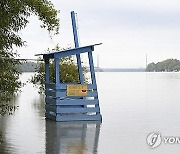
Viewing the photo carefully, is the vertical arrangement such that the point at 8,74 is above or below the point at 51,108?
above

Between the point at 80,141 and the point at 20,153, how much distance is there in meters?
2.02

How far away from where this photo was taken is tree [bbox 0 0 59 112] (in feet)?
22.0

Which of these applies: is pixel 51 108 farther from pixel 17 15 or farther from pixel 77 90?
A: pixel 17 15

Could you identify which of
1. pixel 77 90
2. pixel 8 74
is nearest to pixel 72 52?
pixel 77 90

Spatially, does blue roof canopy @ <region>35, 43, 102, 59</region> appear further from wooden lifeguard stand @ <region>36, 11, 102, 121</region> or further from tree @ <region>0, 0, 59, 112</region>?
tree @ <region>0, 0, 59, 112</region>

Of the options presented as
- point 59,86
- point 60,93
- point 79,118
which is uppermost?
point 59,86

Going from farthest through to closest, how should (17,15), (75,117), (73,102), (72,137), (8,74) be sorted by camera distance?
1. (75,117)
2. (73,102)
3. (72,137)
4. (8,74)
5. (17,15)

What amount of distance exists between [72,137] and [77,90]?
11.8ft

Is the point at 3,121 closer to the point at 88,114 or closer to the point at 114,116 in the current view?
the point at 88,114

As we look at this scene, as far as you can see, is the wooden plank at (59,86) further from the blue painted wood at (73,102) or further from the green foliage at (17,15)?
the green foliage at (17,15)

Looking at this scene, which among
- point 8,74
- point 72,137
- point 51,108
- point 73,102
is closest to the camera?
point 8,74

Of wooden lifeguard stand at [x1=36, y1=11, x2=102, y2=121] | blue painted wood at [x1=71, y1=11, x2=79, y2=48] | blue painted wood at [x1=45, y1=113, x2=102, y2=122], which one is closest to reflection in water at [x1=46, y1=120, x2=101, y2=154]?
blue painted wood at [x1=45, y1=113, x2=102, y2=122]

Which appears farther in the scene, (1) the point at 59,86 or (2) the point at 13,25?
(1) the point at 59,86

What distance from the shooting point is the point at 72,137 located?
1128 centimetres
